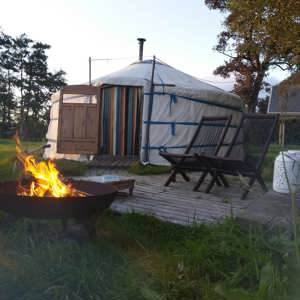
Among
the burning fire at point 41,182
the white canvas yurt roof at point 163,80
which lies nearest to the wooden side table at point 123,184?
the burning fire at point 41,182

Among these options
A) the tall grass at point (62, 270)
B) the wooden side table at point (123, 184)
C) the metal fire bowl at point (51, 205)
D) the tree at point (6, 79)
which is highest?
the tree at point (6, 79)

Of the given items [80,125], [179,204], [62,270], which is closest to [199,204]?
[179,204]

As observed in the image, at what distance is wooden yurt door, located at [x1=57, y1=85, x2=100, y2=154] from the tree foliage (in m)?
16.5

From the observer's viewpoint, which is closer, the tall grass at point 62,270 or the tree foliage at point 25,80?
the tall grass at point 62,270

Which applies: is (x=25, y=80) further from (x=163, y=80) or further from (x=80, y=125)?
(x=163, y=80)

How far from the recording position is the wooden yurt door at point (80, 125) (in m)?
6.83

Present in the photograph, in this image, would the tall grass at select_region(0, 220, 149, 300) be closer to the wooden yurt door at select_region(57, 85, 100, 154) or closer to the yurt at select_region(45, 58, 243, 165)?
the yurt at select_region(45, 58, 243, 165)

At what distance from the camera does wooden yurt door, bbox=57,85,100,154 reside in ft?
22.4

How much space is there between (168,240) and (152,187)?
1.94 m

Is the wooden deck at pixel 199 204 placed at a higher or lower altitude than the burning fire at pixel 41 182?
lower

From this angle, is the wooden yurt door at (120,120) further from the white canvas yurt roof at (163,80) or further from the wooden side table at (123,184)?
the wooden side table at (123,184)

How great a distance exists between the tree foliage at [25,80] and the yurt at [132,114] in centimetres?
1628

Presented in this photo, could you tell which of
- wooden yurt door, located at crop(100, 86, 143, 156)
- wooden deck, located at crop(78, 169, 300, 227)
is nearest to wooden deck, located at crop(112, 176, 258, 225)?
wooden deck, located at crop(78, 169, 300, 227)

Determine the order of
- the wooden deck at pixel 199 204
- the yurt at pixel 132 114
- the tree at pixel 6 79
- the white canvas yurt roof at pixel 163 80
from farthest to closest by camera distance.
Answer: the tree at pixel 6 79 → the white canvas yurt roof at pixel 163 80 → the yurt at pixel 132 114 → the wooden deck at pixel 199 204
